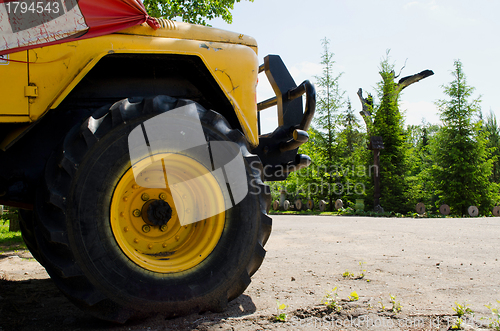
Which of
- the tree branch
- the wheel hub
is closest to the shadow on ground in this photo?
the wheel hub

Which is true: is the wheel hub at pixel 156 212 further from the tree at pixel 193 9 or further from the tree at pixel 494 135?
the tree at pixel 494 135

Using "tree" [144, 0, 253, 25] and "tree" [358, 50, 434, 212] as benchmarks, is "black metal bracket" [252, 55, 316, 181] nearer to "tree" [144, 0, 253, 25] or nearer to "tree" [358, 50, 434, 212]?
"tree" [144, 0, 253, 25]

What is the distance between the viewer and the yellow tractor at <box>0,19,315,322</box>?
201 centimetres

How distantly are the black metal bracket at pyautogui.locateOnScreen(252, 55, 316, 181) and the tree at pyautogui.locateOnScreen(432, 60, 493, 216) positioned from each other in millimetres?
15310

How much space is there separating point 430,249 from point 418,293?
2.34m

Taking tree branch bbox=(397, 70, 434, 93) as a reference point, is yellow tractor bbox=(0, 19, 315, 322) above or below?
below

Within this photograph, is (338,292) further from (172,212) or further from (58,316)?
(58,316)

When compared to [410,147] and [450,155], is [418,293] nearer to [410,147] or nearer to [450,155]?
[450,155]

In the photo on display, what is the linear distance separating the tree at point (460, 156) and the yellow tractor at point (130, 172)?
16.5m

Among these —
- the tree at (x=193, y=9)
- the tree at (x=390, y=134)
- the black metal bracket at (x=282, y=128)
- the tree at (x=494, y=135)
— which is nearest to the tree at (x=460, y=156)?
the tree at (x=390, y=134)

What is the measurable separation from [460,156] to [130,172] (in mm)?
17746

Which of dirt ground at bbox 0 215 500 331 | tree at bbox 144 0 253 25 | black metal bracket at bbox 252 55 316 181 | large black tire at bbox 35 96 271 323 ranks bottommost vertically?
dirt ground at bbox 0 215 500 331

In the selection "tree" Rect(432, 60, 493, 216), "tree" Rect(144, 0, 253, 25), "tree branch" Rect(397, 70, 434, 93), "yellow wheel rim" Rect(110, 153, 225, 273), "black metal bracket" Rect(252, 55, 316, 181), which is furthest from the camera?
"tree branch" Rect(397, 70, 434, 93)

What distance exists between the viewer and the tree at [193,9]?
32.7ft
